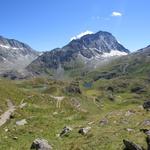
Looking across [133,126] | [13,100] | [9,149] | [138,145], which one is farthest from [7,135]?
[13,100]

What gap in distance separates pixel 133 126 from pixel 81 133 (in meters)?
7.30

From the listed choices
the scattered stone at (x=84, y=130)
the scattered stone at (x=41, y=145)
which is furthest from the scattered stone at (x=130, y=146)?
the scattered stone at (x=84, y=130)

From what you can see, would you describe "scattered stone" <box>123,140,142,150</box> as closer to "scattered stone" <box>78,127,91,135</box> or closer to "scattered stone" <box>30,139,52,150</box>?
"scattered stone" <box>30,139,52,150</box>

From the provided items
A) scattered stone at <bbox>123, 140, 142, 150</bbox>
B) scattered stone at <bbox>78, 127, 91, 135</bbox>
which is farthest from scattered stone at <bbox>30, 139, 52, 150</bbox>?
scattered stone at <bbox>123, 140, 142, 150</bbox>

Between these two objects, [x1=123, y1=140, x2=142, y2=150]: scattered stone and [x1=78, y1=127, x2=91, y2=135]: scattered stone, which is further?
[x1=78, y1=127, x2=91, y2=135]: scattered stone

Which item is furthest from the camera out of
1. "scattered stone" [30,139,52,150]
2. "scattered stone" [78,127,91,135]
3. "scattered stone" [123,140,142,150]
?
"scattered stone" [78,127,91,135]

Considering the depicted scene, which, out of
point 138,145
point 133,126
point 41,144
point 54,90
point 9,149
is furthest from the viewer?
point 54,90

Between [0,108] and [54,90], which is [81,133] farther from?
[54,90]

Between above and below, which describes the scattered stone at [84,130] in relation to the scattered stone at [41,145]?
above

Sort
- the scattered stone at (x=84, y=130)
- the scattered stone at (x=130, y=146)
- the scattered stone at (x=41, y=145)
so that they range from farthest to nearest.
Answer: the scattered stone at (x=84, y=130), the scattered stone at (x=41, y=145), the scattered stone at (x=130, y=146)

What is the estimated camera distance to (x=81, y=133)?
43.0 meters

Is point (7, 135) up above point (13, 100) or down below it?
below

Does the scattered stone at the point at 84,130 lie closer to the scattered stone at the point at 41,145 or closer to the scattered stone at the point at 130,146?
the scattered stone at the point at 41,145

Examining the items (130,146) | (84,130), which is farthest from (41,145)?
(130,146)
